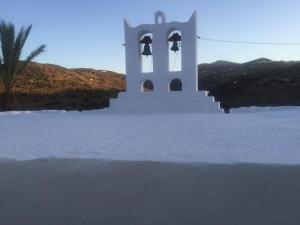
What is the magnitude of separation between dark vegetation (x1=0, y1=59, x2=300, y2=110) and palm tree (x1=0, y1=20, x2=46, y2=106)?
4225mm

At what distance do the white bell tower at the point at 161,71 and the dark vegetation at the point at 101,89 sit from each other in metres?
10.5

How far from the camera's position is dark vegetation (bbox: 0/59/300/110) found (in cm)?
2058

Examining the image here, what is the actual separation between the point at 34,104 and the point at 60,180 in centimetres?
1800

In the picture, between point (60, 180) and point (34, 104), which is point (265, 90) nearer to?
point (34, 104)

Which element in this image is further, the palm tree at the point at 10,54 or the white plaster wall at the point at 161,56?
the palm tree at the point at 10,54

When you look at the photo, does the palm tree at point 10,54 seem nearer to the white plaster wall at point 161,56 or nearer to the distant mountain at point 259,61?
the white plaster wall at point 161,56

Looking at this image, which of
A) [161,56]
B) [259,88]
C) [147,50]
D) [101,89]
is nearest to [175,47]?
[161,56]

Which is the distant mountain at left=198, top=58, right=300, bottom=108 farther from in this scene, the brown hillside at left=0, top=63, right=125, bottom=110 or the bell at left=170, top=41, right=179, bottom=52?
the bell at left=170, top=41, right=179, bottom=52

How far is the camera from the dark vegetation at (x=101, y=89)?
20578 mm

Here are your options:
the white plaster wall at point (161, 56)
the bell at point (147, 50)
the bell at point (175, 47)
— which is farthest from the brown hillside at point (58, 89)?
the bell at point (175, 47)

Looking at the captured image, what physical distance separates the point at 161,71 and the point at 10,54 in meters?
7.13

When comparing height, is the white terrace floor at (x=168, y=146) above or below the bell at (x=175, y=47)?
below

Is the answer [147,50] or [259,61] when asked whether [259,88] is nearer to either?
[259,61]

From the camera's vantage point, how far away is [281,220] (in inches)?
83.0
